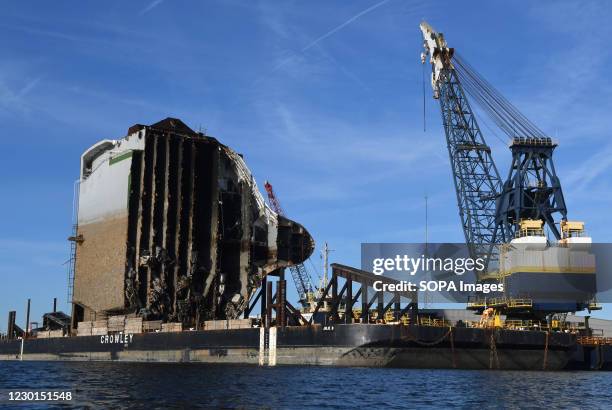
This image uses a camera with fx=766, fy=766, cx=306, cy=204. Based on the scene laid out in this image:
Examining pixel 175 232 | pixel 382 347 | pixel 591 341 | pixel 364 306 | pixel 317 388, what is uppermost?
pixel 175 232

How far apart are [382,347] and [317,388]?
52.4 ft

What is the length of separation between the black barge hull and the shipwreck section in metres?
6.64

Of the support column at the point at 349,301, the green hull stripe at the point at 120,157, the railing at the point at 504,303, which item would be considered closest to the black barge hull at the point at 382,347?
the support column at the point at 349,301

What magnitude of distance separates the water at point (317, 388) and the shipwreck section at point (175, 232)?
17528 millimetres

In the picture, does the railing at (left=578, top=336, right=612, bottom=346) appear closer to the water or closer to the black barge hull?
the black barge hull

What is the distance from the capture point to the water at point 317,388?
114 ft

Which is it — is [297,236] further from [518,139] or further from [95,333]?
[518,139]

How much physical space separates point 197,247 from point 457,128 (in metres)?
41.9

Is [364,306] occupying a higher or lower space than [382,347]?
higher

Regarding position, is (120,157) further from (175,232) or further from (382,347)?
(382,347)

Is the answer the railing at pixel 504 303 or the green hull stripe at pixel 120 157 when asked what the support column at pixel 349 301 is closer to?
the railing at pixel 504 303

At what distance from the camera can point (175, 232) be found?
7394cm

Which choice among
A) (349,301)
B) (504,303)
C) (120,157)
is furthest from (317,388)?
(120,157)

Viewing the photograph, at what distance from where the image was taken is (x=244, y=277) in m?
77.2
